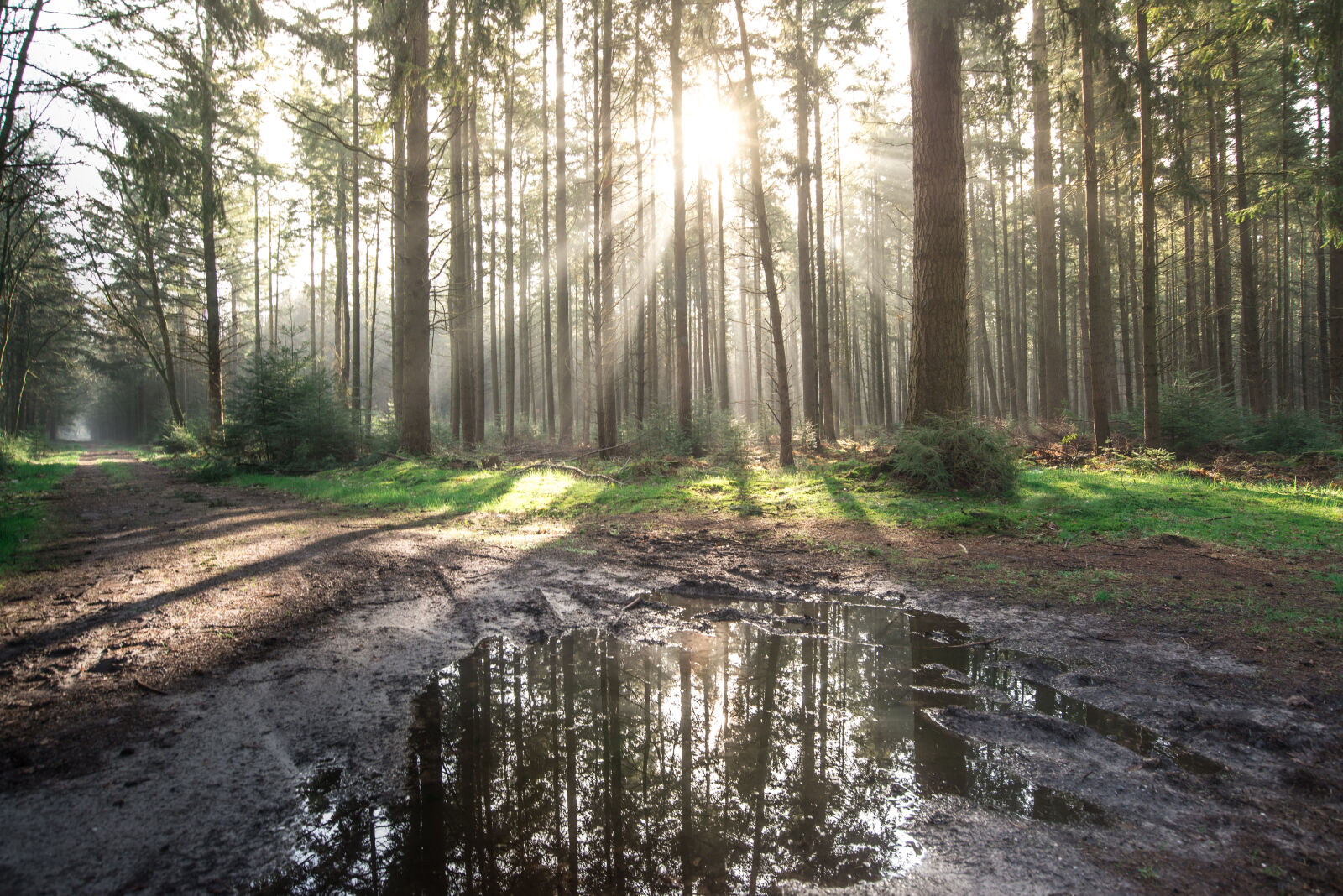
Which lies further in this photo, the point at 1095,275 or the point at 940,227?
the point at 1095,275

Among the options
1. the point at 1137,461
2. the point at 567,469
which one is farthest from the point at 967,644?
the point at 567,469

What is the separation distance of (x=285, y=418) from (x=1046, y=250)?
71.2 feet

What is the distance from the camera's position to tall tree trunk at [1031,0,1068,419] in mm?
15742

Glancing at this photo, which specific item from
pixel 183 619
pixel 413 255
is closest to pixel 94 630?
pixel 183 619

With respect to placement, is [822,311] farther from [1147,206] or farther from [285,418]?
[285,418]

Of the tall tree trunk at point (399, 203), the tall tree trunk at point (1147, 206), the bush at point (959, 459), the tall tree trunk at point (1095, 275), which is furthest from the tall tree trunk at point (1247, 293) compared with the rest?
the tall tree trunk at point (399, 203)

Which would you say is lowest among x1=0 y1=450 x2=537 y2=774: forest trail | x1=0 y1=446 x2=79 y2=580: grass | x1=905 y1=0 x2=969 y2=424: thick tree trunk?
x1=0 y1=450 x2=537 y2=774: forest trail

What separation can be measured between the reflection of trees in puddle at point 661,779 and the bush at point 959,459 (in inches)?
212

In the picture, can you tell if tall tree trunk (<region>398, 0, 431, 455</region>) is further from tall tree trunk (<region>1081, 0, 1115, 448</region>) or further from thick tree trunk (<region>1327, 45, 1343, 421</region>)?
thick tree trunk (<region>1327, 45, 1343, 421</region>)

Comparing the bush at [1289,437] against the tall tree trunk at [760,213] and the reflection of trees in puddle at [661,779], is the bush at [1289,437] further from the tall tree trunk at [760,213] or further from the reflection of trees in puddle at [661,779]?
the reflection of trees in puddle at [661,779]

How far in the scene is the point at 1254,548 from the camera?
5.59 meters

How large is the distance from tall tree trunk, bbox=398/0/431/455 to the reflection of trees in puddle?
495 inches

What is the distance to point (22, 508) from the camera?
8.28 m

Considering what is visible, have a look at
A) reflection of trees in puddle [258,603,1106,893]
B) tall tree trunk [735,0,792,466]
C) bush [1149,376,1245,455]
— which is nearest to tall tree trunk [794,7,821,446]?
tall tree trunk [735,0,792,466]
